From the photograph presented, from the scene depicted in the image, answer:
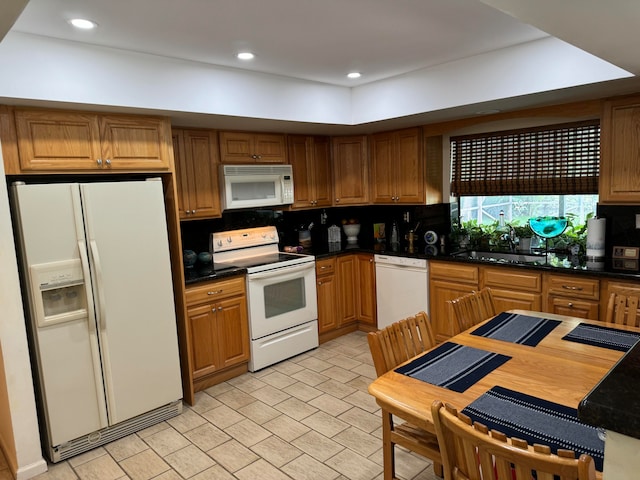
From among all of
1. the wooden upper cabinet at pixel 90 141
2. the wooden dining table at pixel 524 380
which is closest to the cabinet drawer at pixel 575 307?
the wooden dining table at pixel 524 380

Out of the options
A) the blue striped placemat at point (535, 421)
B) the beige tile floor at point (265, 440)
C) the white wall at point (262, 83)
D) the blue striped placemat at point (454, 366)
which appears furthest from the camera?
the beige tile floor at point (265, 440)

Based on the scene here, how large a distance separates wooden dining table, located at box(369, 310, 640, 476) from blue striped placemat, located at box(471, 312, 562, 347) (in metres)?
0.07

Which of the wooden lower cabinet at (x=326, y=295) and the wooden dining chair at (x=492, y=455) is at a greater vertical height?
the wooden dining chair at (x=492, y=455)

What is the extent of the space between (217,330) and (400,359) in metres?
1.91

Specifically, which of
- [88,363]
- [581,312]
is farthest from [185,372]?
[581,312]

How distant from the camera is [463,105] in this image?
3.35m

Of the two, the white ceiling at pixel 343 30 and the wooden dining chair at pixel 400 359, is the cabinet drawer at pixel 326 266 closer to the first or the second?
the white ceiling at pixel 343 30

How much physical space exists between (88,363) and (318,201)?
2.67 m

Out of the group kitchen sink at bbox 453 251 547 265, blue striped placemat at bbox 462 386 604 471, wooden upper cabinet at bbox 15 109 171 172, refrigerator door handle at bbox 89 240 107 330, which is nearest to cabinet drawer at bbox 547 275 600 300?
kitchen sink at bbox 453 251 547 265

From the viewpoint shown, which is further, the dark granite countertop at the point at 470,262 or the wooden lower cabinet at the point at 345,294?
the wooden lower cabinet at the point at 345,294

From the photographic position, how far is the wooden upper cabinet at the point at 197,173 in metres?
3.67

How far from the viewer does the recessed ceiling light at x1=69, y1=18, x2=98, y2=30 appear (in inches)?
87.2

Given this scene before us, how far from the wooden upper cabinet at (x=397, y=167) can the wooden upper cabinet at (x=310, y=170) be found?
497mm

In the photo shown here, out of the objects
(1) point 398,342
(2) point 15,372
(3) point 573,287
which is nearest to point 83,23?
(2) point 15,372
